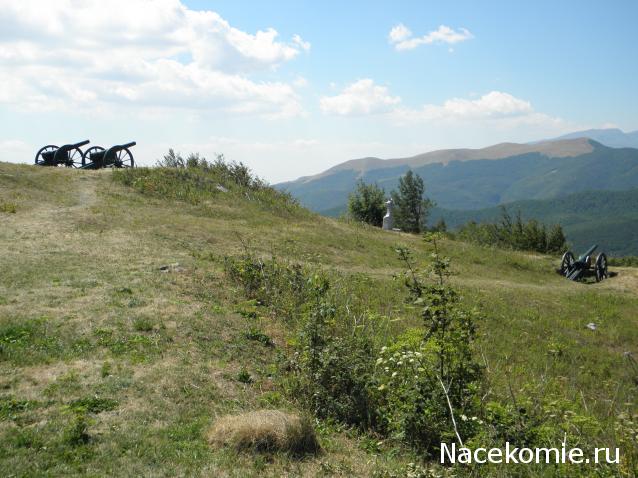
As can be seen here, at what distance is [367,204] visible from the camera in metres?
42.5

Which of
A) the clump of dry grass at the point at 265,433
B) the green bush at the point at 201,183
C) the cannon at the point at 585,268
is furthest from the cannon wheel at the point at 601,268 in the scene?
the clump of dry grass at the point at 265,433

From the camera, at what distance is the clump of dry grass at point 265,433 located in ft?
16.4

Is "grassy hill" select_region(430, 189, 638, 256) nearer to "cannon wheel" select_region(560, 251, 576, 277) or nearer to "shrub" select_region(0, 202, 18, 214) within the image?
"cannon wheel" select_region(560, 251, 576, 277)

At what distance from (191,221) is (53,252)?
6857 mm

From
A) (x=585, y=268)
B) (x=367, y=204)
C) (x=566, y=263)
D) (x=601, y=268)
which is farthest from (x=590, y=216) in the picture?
(x=585, y=268)

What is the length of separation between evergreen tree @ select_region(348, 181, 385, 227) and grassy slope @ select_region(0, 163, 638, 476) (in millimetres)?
19496

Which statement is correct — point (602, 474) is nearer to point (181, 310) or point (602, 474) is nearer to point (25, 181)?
point (181, 310)

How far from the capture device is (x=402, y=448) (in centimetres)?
557

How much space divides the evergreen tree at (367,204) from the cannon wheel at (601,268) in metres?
18.3

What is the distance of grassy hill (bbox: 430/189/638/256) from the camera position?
13750cm

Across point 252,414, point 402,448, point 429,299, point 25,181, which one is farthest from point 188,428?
point 25,181

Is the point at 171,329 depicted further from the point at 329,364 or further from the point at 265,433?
the point at 265,433

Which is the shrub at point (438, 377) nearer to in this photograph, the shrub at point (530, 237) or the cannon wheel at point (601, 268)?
the cannon wheel at point (601, 268)

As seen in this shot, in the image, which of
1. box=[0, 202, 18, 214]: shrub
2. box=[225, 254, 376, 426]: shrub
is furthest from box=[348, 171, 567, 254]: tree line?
box=[225, 254, 376, 426]: shrub
